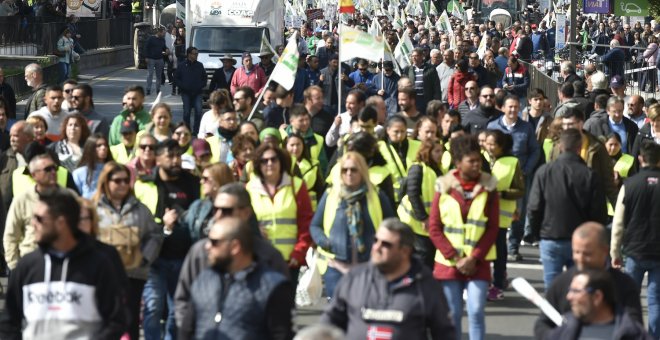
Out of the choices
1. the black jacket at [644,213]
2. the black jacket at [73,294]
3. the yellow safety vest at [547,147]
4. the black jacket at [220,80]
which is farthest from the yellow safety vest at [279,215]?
the black jacket at [220,80]

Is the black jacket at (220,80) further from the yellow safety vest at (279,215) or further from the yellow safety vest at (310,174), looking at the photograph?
the yellow safety vest at (279,215)

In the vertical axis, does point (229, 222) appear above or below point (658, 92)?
above

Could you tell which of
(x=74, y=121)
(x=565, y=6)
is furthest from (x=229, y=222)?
(x=565, y=6)

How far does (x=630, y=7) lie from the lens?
103ft

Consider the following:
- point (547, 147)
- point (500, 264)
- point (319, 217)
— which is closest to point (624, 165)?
point (547, 147)

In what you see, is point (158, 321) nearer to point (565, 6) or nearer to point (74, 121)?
point (74, 121)

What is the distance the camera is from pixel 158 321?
10.4 meters

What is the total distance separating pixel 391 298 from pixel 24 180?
15.7 feet

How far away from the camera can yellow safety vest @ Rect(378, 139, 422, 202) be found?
497 inches

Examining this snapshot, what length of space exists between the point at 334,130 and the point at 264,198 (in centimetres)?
485

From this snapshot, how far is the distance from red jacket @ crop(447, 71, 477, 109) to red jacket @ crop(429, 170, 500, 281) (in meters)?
10.4

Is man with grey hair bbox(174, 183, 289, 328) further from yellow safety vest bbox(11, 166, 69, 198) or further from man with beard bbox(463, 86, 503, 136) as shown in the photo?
man with beard bbox(463, 86, 503, 136)

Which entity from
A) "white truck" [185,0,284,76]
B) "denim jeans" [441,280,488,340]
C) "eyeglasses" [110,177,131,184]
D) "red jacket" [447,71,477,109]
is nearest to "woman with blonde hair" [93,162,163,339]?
"eyeglasses" [110,177,131,184]

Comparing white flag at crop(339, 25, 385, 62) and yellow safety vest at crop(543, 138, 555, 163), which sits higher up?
Answer: white flag at crop(339, 25, 385, 62)
